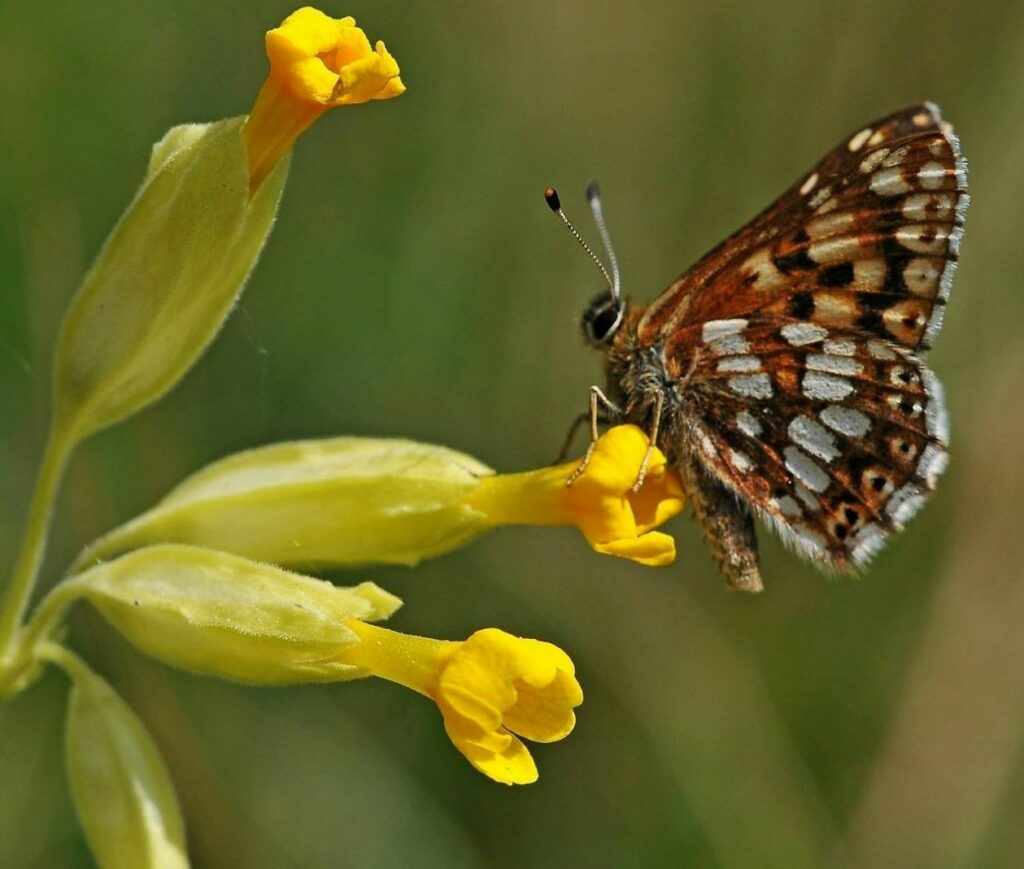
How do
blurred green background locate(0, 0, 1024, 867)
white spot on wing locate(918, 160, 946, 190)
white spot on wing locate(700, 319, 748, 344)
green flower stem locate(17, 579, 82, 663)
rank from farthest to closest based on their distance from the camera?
blurred green background locate(0, 0, 1024, 867) → white spot on wing locate(700, 319, 748, 344) → white spot on wing locate(918, 160, 946, 190) → green flower stem locate(17, 579, 82, 663)

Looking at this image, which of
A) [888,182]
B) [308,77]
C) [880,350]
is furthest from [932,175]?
[308,77]

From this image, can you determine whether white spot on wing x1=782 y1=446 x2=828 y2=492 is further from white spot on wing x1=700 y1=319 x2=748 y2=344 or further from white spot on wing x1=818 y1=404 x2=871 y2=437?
white spot on wing x1=700 y1=319 x2=748 y2=344

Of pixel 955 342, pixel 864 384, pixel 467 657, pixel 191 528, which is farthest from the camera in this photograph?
pixel 955 342

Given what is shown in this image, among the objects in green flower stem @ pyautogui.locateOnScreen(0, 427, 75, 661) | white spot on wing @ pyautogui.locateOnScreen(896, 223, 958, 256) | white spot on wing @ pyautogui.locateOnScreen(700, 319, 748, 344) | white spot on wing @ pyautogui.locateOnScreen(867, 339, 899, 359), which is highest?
white spot on wing @ pyautogui.locateOnScreen(896, 223, 958, 256)

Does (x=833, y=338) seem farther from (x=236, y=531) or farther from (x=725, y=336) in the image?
(x=236, y=531)

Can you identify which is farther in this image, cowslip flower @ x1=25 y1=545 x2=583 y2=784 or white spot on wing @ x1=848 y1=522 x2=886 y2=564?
white spot on wing @ x1=848 y1=522 x2=886 y2=564

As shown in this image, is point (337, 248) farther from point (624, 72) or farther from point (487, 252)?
point (624, 72)

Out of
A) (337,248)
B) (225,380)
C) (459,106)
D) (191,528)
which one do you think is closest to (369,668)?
(191,528)

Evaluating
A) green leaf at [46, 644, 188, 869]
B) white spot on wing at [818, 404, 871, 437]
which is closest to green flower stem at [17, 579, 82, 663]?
green leaf at [46, 644, 188, 869]
